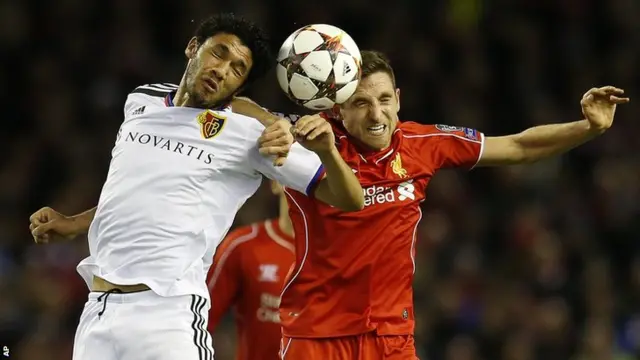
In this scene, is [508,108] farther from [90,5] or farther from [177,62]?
[90,5]

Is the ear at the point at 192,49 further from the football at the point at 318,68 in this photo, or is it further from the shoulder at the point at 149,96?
the football at the point at 318,68

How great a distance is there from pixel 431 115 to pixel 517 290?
2.67 m

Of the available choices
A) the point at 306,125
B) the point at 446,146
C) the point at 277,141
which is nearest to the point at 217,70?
the point at 277,141

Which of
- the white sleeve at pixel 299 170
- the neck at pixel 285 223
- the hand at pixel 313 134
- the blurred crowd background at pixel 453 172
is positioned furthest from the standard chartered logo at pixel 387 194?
the blurred crowd background at pixel 453 172

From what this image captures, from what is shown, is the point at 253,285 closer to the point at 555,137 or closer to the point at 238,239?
the point at 238,239

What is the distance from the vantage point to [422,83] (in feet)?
43.1

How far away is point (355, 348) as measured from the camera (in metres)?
5.68

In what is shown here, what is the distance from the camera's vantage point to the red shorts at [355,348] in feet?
18.6

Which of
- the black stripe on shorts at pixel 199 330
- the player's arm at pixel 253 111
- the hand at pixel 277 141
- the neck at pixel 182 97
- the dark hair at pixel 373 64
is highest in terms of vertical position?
the dark hair at pixel 373 64

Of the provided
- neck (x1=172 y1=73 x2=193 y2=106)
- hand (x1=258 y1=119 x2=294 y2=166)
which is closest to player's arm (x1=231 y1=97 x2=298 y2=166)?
hand (x1=258 y1=119 x2=294 y2=166)

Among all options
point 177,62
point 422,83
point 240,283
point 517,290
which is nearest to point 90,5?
point 177,62

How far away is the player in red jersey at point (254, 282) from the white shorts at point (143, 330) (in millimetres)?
1743

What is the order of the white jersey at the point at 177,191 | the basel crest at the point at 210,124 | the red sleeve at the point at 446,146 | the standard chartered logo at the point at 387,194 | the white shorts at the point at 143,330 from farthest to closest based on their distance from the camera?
the red sleeve at the point at 446,146 < the standard chartered logo at the point at 387,194 < the basel crest at the point at 210,124 < the white jersey at the point at 177,191 < the white shorts at the point at 143,330

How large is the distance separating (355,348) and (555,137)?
1453 millimetres
